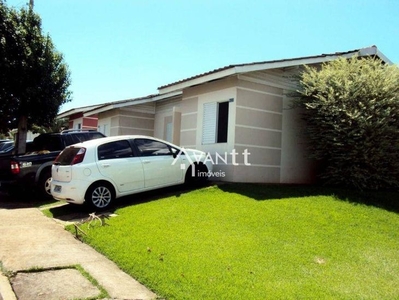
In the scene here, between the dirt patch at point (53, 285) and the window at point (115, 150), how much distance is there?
3773mm

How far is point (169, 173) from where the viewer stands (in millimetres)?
8656

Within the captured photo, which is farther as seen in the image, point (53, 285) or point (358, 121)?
point (358, 121)

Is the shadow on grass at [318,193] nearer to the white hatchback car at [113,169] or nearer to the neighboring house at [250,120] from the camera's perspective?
the neighboring house at [250,120]

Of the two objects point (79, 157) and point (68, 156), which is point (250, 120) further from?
point (68, 156)

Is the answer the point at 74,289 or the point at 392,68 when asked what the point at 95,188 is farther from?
the point at 392,68

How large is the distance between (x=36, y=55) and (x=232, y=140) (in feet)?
26.7

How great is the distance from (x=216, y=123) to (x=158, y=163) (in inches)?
121

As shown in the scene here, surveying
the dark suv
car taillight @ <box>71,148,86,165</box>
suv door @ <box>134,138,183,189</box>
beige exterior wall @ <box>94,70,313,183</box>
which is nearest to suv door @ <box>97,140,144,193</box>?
suv door @ <box>134,138,183,189</box>

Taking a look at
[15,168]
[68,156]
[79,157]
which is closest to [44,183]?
[15,168]

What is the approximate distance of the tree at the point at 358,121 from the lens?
8.83 metres

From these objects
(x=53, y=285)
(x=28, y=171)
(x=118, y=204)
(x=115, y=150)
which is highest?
(x=115, y=150)

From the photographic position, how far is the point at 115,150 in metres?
7.91

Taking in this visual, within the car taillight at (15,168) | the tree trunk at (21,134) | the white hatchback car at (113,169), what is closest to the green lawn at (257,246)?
the white hatchback car at (113,169)

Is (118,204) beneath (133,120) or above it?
beneath
